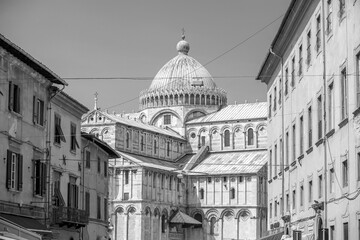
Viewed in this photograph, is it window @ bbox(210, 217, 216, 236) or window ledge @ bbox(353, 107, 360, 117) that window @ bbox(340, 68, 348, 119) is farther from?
→ window @ bbox(210, 217, 216, 236)

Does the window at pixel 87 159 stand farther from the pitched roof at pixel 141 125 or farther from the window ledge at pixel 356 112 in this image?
the pitched roof at pixel 141 125

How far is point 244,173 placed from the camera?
115750 millimetres

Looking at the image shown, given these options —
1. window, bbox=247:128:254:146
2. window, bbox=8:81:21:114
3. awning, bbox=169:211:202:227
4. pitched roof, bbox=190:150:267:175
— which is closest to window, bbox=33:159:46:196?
window, bbox=8:81:21:114

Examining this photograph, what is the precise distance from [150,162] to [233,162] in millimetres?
11364

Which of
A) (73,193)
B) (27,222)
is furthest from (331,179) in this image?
(73,193)

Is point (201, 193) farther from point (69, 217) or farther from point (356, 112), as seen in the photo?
point (356, 112)

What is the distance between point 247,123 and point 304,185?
8863cm

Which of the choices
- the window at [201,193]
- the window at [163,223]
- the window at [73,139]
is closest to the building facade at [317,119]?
the window at [73,139]

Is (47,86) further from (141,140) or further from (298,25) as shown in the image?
(141,140)

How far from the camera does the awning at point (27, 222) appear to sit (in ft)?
104

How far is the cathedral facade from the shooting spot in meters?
110

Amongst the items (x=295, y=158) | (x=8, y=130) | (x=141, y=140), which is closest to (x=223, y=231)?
(x=141, y=140)

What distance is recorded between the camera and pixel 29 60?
1346 inches

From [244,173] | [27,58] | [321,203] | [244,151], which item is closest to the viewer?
[321,203]
